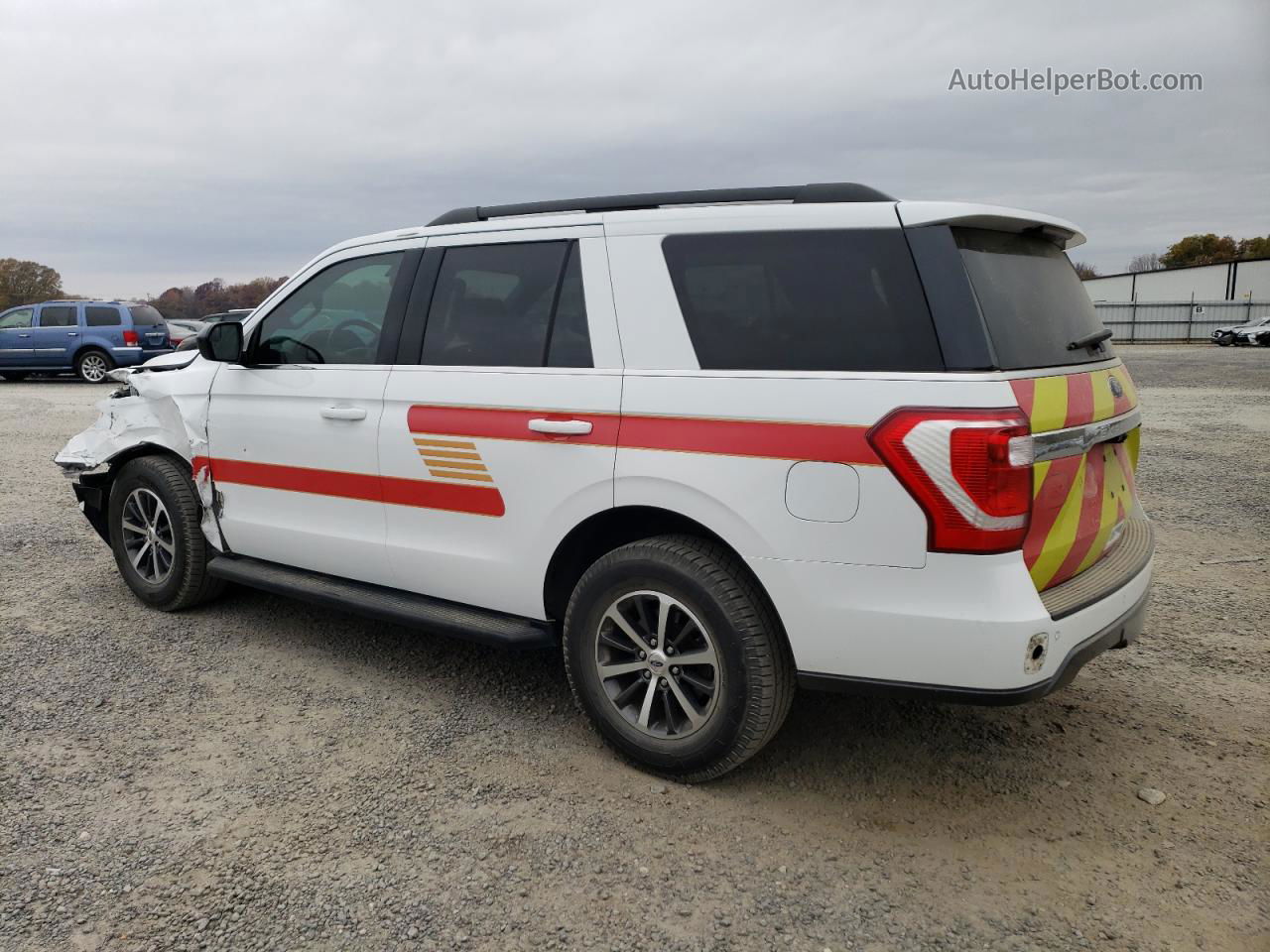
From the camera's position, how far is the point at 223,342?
4.40 m

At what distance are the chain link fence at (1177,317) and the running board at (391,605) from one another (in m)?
47.2

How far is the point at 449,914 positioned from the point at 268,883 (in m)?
0.55

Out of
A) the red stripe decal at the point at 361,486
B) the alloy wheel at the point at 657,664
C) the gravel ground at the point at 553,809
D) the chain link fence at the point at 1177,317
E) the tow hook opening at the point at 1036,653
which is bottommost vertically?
the gravel ground at the point at 553,809

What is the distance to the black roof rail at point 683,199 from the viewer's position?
306cm

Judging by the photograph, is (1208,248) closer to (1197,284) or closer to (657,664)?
(1197,284)

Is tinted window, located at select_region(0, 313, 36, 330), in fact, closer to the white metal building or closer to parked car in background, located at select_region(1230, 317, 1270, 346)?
parked car in background, located at select_region(1230, 317, 1270, 346)

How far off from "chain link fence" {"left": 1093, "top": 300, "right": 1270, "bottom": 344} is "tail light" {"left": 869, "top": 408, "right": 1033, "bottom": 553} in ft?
156

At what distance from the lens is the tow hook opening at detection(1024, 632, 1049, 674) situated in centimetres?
270

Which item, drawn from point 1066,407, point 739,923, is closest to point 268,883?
point 739,923

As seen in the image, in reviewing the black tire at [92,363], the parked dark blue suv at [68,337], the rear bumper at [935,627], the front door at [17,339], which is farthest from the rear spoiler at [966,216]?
the front door at [17,339]

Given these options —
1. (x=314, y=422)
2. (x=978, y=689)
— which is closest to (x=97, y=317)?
(x=314, y=422)

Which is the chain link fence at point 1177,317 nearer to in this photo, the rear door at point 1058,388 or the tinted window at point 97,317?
the tinted window at point 97,317

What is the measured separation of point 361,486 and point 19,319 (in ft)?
69.2

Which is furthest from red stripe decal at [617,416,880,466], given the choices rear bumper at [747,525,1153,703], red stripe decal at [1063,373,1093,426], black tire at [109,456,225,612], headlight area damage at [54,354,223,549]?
black tire at [109,456,225,612]
